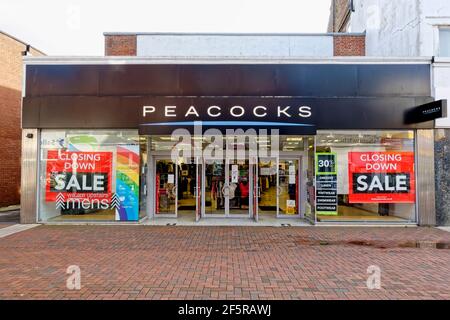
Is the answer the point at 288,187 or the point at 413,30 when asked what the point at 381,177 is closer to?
the point at 288,187

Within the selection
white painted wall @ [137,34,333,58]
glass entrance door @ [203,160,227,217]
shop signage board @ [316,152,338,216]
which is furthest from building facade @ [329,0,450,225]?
glass entrance door @ [203,160,227,217]

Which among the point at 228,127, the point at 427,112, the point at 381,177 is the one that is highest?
the point at 427,112

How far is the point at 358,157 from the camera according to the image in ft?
36.4

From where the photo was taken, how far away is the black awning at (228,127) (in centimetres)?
1064

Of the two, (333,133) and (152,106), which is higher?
(152,106)

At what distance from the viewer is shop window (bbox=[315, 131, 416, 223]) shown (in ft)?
36.0

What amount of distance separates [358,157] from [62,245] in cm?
875

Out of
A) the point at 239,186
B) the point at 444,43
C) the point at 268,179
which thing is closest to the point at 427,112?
the point at 444,43

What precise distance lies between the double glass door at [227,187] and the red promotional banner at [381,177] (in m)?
3.48

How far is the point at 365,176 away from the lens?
36.3 ft

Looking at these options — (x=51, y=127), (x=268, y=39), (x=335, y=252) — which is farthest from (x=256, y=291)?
(x=268, y=39)

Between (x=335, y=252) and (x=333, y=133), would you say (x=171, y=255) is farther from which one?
(x=333, y=133)

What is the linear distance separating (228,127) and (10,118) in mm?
11623
